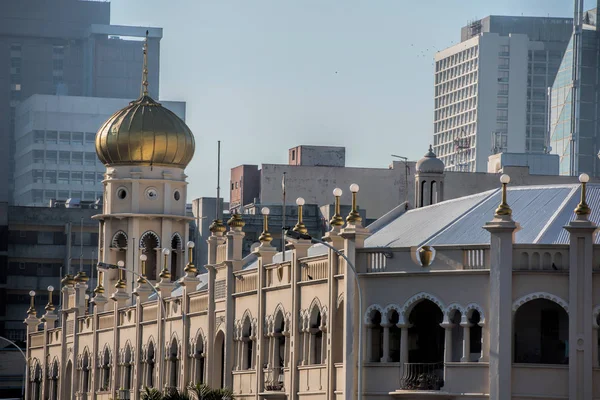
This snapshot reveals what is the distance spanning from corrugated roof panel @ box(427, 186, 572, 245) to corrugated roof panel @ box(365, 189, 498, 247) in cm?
67

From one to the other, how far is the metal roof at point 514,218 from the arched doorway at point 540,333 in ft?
6.67

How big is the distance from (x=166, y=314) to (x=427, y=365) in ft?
93.3

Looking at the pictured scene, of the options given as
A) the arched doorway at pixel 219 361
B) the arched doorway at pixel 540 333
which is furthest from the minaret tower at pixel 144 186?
the arched doorway at pixel 540 333

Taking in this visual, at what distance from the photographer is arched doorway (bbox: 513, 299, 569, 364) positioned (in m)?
55.7

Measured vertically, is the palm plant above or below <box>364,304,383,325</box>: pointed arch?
below

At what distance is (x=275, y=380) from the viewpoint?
68.6 metres

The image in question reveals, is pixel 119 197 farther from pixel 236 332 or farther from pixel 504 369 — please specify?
pixel 504 369

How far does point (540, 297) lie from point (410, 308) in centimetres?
483

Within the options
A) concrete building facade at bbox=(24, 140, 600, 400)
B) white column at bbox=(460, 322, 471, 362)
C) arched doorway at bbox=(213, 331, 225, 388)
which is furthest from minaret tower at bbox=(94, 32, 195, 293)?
white column at bbox=(460, 322, 471, 362)

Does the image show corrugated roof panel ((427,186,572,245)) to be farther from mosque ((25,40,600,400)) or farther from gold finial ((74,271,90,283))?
gold finial ((74,271,90,283))

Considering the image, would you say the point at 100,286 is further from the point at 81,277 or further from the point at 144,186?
the point at 144,186

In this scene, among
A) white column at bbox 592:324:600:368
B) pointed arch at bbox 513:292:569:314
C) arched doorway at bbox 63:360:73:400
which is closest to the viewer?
white column at bbox 592:324:600:368

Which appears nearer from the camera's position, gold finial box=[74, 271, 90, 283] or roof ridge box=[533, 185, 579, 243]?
roof ridge box=[533, 185, 579, 243]

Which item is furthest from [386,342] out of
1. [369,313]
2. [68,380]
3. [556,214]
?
[68,380]
